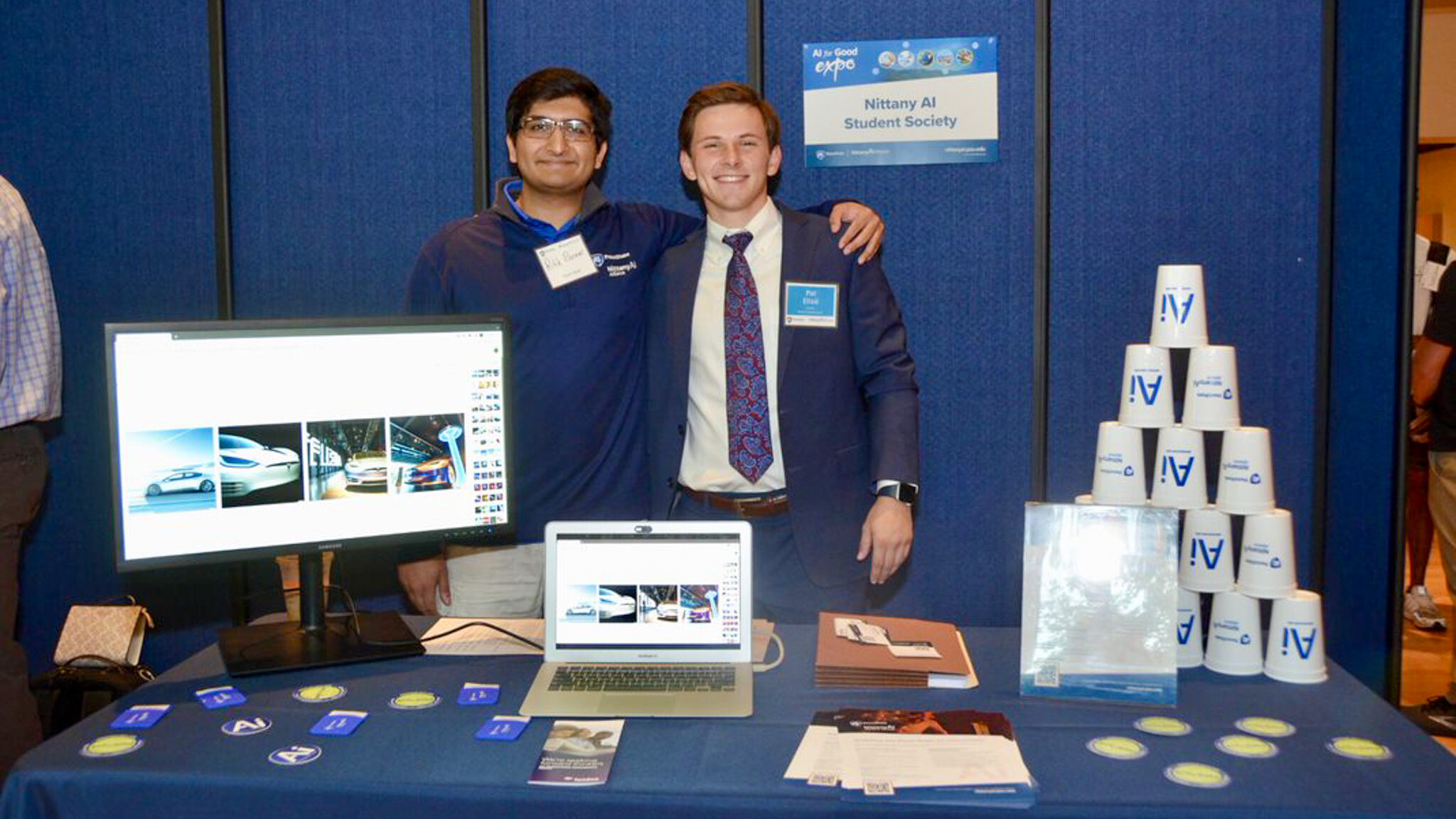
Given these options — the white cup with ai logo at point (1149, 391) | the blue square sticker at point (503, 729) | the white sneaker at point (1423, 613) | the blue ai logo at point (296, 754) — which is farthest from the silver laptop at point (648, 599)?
the white sneaker at point (1423, 613)

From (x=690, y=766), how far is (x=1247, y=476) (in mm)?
1068

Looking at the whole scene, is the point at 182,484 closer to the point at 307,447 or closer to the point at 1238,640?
the point at 307,447

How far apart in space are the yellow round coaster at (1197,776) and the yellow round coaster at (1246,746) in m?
0.07

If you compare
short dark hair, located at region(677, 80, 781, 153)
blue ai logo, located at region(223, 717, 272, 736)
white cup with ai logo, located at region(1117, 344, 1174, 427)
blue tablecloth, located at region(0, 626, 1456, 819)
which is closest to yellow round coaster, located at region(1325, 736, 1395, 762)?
blue tablecloth, located at region(0, 626, 1456, 819)

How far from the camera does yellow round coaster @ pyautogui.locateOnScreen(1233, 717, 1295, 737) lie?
5.07 feet

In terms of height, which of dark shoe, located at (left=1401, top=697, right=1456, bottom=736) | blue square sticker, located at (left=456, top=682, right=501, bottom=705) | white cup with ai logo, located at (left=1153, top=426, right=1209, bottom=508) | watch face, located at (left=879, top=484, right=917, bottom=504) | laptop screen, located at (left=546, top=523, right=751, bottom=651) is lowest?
dark shoe, located at (left=1401, top=697, right=1456, bottom=736)

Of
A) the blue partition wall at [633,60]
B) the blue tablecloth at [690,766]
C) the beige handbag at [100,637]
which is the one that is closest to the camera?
the blue tablecloth at [690,766]

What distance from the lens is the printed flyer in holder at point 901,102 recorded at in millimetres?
2971

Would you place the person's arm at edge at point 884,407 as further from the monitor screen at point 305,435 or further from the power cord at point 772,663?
the monitor screen at point 305,435

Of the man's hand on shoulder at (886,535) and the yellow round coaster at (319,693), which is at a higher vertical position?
the man's hand on shoulder at (886,535)

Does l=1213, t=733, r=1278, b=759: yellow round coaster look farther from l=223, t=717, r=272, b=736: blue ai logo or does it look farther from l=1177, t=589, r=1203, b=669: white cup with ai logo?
l=223, t=717, r=272, b=736: blue ai logo

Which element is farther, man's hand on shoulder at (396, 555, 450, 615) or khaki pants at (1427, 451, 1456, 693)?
Answer: khaki pants at (1427, 451, 1456, 693)

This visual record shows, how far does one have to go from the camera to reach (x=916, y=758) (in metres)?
1.45

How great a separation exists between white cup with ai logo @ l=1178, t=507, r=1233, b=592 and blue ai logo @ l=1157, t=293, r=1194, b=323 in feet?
1.31
